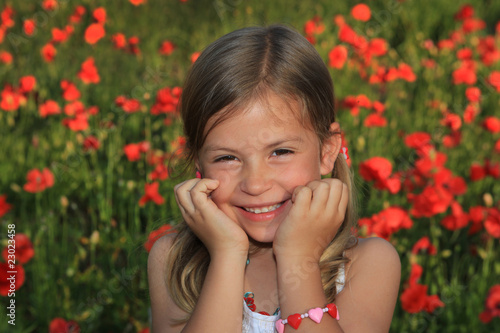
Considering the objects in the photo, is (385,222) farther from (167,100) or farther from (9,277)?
(9,277)

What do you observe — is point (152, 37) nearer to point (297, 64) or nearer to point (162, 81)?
point (162, 81)

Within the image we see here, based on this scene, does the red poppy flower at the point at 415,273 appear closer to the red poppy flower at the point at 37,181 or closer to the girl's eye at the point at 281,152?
the girl's eye at the point at 281,152

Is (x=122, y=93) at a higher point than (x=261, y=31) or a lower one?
lower

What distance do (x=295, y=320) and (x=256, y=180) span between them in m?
0.32

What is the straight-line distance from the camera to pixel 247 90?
159 centimetres

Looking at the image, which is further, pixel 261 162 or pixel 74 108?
pixel 74 108

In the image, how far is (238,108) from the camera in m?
1.58

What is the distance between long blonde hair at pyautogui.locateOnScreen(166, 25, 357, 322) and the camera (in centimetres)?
161

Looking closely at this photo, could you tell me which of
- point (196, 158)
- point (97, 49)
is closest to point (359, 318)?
point (196, 158)

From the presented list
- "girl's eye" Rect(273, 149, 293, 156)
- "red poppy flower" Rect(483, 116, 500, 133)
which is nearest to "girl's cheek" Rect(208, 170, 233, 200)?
"girl's eye" Rect(273, 149, 293, 156)

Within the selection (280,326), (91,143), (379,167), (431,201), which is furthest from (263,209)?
(91,143)

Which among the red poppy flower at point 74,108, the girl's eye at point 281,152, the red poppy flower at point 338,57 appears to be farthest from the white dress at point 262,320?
the red poppy flower at point 338,57

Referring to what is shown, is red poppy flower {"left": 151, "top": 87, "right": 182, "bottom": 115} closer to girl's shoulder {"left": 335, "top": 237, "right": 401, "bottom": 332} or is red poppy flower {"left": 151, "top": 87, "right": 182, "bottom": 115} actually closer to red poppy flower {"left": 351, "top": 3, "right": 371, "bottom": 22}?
red poppy flower {"left": 351, "top": 3, "right": 371, "bottom": 22}

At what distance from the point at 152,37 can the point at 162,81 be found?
1032mm
